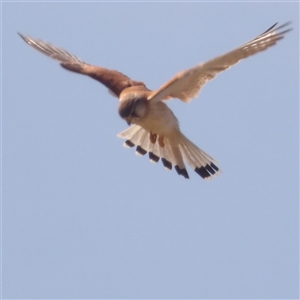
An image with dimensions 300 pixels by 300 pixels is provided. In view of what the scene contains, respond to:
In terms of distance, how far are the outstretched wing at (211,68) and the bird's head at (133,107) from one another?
0.38ft

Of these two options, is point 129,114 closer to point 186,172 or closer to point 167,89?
point 167,89

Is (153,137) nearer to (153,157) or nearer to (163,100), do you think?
(153,157)

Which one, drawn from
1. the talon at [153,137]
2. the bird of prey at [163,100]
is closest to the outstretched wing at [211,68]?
the bird of prey at [163,100]

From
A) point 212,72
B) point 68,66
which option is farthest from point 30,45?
point 212,72

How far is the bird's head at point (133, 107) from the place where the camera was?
453 inches

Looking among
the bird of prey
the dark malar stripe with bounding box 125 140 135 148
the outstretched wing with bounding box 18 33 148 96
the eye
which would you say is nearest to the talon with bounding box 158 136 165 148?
the bird of prey

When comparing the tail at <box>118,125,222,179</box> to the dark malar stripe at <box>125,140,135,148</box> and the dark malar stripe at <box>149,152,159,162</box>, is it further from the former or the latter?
the dark malar stripe at <box>125,140,135,148</box>

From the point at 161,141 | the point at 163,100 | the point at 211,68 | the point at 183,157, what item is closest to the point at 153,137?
the point at 161,141

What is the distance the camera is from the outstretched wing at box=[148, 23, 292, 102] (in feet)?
36.0

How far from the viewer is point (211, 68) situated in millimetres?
11203

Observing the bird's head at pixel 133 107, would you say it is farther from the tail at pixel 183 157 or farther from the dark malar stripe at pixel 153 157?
the dark malar stripe at pixel 153 157

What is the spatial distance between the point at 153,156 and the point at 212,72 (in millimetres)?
1731

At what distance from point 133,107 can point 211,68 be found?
1015mm

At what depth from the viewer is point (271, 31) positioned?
1109 cm
